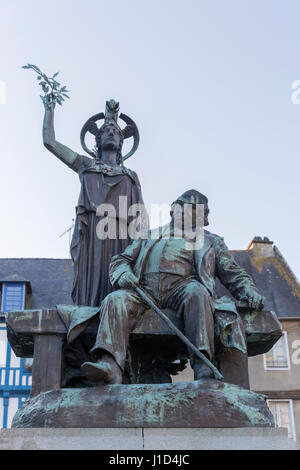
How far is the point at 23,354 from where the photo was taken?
645cm

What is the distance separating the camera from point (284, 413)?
68.4 feet

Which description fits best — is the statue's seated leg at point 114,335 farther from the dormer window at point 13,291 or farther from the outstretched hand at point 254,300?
the dormer window at point 13,291

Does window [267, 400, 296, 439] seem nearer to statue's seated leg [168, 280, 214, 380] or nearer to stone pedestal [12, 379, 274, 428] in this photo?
statue's seated leg [168, 280, 214, 380]

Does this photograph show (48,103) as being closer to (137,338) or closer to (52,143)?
(52,143)

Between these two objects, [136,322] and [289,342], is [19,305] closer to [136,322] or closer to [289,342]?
[289,342]

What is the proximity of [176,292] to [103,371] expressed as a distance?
110 cm

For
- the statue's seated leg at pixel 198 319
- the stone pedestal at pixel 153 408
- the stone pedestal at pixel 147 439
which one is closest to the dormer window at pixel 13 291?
the statue's seated leg at pixel 198 319

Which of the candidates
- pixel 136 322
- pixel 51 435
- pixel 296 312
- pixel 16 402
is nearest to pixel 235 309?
pixel 136 322

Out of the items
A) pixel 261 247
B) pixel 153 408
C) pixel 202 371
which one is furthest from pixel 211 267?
pixel 261 247

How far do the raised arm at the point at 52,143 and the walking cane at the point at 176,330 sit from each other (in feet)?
6.40

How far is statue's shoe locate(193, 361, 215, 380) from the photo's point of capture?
5.11m

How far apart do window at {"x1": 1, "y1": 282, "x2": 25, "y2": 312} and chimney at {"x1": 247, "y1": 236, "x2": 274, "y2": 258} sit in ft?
28.9

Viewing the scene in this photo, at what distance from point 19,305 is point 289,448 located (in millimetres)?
18910

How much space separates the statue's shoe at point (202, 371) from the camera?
511cm
